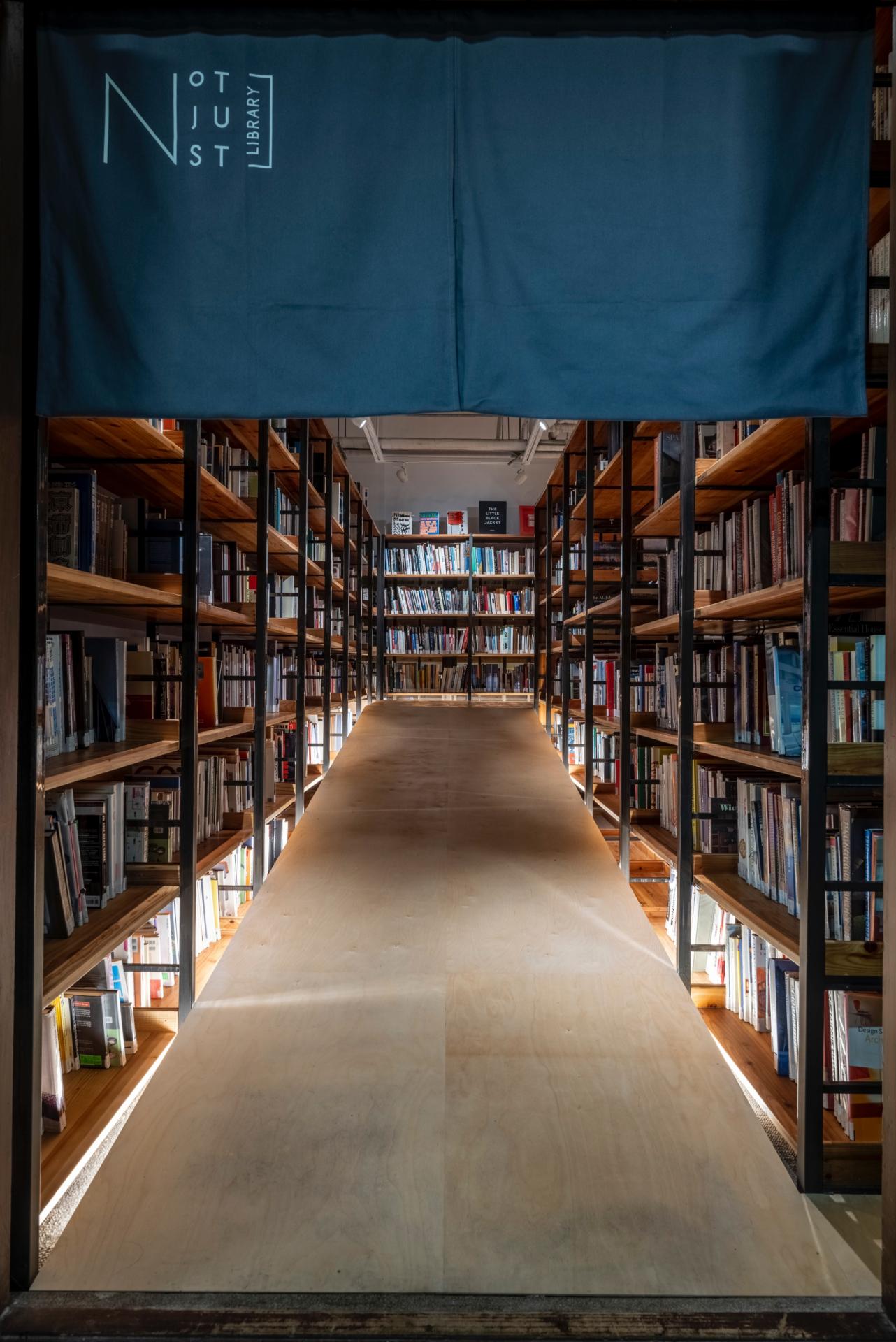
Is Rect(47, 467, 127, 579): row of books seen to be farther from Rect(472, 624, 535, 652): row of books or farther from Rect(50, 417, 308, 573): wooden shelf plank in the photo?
Rect(472, 624, 535, 652): row of books

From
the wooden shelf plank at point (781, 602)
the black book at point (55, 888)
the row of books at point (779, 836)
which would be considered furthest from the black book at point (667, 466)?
the black book at point (55, 888)

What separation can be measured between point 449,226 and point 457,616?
240 inches

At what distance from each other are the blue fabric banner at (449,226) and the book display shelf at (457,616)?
5611mm

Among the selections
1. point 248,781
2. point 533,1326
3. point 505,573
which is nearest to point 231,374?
point 533,1326

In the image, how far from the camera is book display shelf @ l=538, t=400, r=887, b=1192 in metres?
1.67

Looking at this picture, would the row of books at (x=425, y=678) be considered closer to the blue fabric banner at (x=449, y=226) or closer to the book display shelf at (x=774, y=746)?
the book display shelf at (x=774, y=746)

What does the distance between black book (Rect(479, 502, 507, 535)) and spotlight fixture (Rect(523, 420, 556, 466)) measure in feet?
1.58

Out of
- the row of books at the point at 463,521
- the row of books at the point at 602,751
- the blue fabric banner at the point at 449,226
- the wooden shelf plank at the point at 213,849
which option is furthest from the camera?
the row of books at the point at 463,521

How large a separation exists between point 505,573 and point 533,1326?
629 centimetres

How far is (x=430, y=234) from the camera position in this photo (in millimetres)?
1428

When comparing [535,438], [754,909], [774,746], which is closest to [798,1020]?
[754,909]

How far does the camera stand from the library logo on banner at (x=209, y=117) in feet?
4.65

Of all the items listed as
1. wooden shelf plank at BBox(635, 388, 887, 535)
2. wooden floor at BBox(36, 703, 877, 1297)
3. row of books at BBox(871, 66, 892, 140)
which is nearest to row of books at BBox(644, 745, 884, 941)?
wooden floor at BBox(36, 703, 877, 1297)

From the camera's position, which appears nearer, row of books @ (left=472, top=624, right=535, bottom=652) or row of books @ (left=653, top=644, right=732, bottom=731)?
row of books @ (left=653, top=644, right=732, bottom=731)
